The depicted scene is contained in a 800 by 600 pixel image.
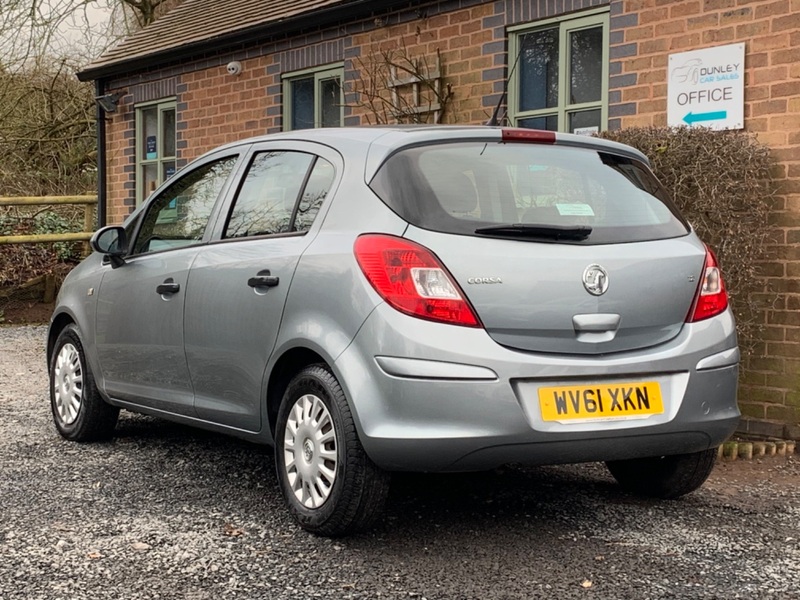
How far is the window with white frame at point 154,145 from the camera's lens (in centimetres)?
1388

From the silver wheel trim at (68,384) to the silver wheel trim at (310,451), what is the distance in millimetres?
2291

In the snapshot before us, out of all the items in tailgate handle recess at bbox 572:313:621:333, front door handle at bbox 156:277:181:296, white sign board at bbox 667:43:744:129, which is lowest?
tailgate handle recess at bbox 572:313:621:333

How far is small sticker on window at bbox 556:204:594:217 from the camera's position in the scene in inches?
164

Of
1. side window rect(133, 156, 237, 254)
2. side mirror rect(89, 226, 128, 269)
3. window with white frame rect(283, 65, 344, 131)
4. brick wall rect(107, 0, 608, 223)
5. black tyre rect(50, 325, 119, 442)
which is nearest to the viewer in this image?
side window rect(133, 156, 237, 254)

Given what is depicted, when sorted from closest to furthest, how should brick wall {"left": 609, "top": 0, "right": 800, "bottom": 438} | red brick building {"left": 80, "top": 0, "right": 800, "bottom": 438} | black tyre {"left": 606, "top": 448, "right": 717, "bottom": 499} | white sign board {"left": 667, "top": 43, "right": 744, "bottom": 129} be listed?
black tyre {"left": 606, "top": 448, "right": 717, "bottom": 499} → brick wall {"left": 609, "top": 0, "right": 800, "bottom": 438} → red brick building {"left": 80, "top": 0, "right": 800, "bottom": 438} → white sign board {"left": 667, "top": 43, "right": 744, "bottom": 129}

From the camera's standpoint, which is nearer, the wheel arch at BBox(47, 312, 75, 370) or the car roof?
the car roof

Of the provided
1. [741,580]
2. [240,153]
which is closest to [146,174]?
[240,153]

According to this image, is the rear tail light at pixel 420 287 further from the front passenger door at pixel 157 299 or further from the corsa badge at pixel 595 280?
the front passenger door at pixel 157 299

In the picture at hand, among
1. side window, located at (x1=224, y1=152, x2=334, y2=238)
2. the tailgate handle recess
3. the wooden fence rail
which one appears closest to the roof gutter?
the wooden fence rail

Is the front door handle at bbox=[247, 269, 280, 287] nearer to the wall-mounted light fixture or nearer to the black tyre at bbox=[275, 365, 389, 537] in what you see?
the black tyre at bbox=[275, 365, 389, 537]

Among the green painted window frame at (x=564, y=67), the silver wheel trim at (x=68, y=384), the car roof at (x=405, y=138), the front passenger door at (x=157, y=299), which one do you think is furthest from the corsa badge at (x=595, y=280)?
the green painted window frame at (x=564, y=67)

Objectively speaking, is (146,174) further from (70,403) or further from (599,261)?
(599,261)

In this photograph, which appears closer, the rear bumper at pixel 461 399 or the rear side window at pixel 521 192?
the rear bumper at pixel 461 399

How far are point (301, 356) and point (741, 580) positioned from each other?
1869mm
